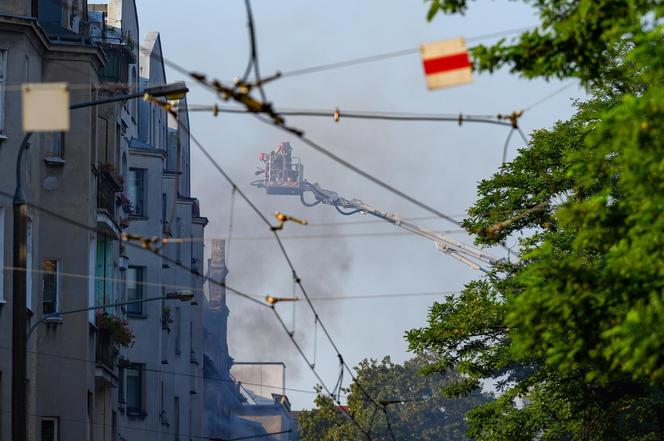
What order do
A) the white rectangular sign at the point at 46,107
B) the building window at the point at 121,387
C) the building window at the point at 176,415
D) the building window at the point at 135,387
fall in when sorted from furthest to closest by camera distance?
1. the building window at the point at 176,415
2. the building window at the point at 135,387
3. the building window at the point at 121,387
4. the white rectangular sign at the point at 46,107

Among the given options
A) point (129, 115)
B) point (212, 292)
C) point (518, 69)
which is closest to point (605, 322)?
point (518, 69)

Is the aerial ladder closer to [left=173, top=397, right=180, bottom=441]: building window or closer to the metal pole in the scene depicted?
[left=173, top=397, right=180, bottom=441]: building window

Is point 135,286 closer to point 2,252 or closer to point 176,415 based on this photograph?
Result: point 176,415

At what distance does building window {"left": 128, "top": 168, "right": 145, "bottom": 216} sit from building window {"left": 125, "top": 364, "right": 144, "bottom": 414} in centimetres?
562

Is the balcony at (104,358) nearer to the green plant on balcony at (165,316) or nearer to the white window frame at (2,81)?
the white window frame at (2,81)

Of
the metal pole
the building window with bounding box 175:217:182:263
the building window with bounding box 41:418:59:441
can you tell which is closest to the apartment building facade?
the building window with bounding box 41:418:59:441

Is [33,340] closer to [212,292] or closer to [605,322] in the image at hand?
[605,322]

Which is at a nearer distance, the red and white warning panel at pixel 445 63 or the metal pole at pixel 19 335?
the red and white warning panel at pixel 445 63

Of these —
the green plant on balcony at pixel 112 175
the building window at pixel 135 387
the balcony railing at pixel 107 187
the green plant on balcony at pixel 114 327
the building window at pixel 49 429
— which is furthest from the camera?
the building window at pixel 135 387

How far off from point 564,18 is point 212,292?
127251 mm

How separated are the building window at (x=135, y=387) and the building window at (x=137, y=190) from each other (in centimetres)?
562

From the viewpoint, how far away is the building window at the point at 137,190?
6053 cm

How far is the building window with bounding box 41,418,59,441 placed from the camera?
40.5 meters

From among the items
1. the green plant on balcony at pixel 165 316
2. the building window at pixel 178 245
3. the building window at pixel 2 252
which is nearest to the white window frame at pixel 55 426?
the building window at pixel 2 252
